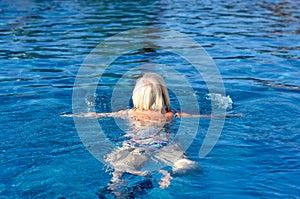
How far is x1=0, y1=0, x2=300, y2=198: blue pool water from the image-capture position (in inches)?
205

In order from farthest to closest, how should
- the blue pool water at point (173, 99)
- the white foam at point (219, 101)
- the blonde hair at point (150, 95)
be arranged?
1. the white foam at point (219, 101)
2. the blonde hair at point (150, 95)
3. the blue pool water at point (173, 99)

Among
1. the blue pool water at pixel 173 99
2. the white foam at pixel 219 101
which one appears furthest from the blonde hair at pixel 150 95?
the white foam at pixel 219 101

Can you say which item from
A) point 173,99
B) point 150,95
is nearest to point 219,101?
point 173,99

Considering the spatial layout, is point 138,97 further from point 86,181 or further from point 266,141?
point 266,141

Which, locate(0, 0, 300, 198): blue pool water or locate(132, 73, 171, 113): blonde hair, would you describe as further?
locate(132, 73, 171, 113): blonde hair

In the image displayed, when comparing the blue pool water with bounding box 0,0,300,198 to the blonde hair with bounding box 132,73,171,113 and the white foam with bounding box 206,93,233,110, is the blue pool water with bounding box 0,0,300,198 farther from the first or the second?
the blonde hair with bounding box 132,73,171,113

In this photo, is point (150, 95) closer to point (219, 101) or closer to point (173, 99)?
point (173, 99)

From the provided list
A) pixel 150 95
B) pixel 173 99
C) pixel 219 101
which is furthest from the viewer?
pixel 173 99

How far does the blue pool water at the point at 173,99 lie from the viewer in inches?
205

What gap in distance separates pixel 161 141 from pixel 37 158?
5.49 ft

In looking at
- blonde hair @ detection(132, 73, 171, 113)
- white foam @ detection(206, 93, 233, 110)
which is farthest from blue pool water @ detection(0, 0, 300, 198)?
blonde hair @ detection(132, 73, 171, 113)

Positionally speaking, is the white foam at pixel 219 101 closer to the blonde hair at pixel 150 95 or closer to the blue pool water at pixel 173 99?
the blue pool water at pixel 173 99

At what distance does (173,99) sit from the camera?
8656 millimetres

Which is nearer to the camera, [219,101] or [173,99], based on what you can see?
[219,101]
